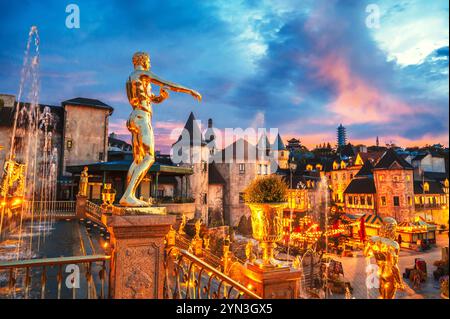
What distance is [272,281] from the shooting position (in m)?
4.38

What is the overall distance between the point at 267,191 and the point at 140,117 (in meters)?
2.51

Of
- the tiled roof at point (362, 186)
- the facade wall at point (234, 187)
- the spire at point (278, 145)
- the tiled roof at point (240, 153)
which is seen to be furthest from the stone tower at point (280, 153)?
the facade wall at point (234, 187)

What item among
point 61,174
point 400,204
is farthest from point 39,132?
point 400,204

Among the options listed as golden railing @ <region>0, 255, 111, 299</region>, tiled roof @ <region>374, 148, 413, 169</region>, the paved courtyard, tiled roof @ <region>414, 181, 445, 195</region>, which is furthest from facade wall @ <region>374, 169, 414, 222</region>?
golden railing @ <region>0, 255, 111, 299</region>

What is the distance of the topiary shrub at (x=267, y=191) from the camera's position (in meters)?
4.92

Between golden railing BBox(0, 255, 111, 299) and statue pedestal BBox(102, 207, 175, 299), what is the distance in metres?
0.22

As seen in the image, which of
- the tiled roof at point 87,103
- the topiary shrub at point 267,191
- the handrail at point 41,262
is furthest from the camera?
the tiled roof at point 87,103

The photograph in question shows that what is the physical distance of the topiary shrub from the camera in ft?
16.1

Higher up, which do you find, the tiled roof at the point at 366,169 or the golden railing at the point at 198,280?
the tiled roof at the point at 366,169

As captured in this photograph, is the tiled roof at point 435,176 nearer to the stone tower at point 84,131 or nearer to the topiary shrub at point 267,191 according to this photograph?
the stone tower at point 84,131

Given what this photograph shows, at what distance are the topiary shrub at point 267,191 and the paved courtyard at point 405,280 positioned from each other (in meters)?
13.9

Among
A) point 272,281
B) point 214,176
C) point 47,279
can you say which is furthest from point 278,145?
point 272,281
